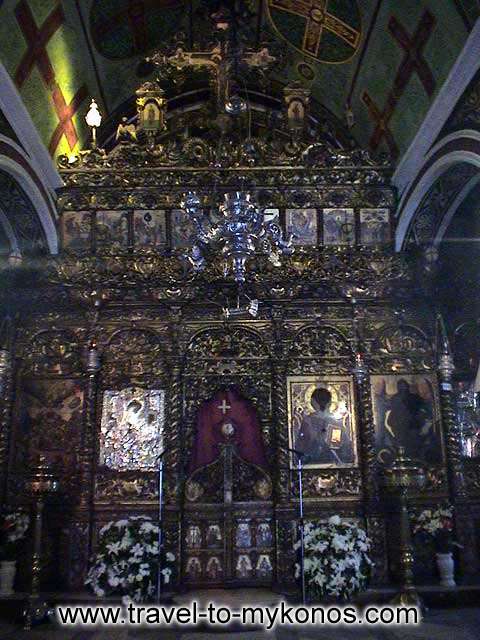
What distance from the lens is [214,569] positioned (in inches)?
360

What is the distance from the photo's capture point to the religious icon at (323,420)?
31.4 ft

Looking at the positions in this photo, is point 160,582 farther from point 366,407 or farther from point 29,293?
point 29,293

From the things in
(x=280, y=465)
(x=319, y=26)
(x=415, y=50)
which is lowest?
(x=280, y=465)

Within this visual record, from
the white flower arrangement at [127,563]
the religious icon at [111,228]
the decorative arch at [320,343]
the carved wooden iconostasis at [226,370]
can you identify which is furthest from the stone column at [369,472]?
the religious icon at [111,228]

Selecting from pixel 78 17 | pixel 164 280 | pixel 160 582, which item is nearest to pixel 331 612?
pixel 160 582

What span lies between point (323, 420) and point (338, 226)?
3.26 m

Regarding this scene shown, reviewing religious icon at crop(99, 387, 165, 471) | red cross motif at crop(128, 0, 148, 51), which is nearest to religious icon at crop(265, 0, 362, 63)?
red cross motif at crop(128, 0, 148, 51)

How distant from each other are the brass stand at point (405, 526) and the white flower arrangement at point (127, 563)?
3.08m

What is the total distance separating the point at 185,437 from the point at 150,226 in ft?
11.7

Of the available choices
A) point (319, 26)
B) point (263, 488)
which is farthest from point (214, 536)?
point (319, 26)

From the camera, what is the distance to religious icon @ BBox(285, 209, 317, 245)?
10.4m

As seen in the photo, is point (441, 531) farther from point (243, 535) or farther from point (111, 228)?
point (111, 228)

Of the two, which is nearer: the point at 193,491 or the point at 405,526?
the point at 405,526

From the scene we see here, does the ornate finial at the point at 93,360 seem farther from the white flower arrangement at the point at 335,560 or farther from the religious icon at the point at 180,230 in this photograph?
the white flower arrangement at the point at 335,560
